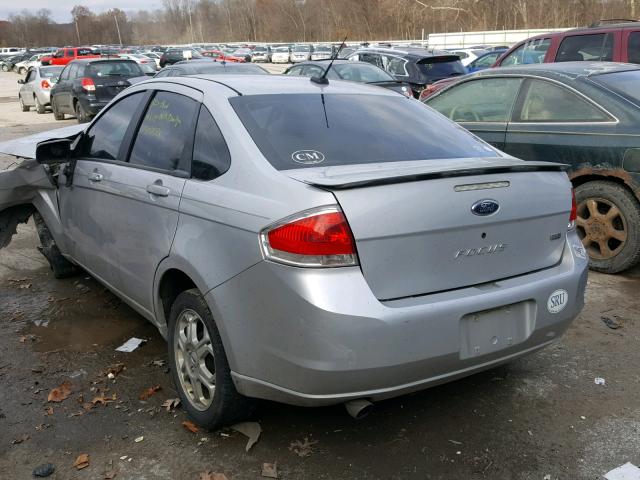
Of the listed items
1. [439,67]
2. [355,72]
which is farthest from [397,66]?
[355,72]

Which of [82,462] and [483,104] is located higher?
[483,104]

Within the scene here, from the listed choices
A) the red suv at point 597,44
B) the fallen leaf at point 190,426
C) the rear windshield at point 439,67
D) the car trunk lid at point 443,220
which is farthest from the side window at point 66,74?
the car trunk lid at point 443,220

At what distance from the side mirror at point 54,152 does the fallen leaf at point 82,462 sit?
7.47 ft

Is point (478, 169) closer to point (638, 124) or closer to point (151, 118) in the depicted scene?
point (151, 118)

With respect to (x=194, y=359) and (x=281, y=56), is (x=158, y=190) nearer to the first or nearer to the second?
(x=194, y=359)

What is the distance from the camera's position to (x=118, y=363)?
392cm

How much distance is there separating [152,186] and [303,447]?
1.57 meters

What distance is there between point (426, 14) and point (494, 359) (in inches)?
3118

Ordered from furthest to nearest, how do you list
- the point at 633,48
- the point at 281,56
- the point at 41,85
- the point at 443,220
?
1. the point at 281,56
2. the point at 41,85
3. the point at 633,48
4. the point at 443,220

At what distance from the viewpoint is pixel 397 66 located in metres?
14.6

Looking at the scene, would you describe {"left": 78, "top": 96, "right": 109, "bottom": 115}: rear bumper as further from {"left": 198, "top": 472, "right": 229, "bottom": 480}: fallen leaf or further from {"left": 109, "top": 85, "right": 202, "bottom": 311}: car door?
{"left": 198, "top": 472, "right": 229, "bottom": 480}: fallen leaf

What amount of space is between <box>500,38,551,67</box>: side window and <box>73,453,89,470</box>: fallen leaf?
902 cm

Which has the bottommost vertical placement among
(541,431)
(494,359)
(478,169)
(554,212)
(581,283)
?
(541,431)

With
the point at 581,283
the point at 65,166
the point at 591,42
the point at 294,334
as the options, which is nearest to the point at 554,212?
the point at 581,283
